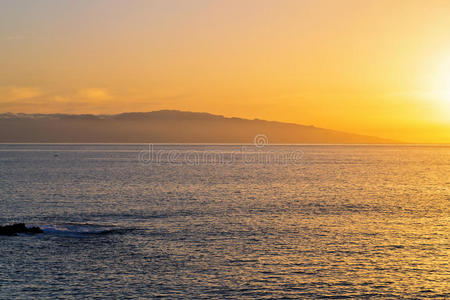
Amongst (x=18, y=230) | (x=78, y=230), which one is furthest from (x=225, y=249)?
(x=18, y=230)

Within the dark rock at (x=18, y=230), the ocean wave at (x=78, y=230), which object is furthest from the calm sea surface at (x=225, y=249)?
the dark rock at (x=18, y=230)

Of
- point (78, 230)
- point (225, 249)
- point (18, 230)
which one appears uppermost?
point (18, 230)

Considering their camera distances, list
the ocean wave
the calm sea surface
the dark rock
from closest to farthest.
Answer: the calm sea surface, the dark rock, the ocean wave

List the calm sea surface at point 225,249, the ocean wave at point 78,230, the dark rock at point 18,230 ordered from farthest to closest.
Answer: the ocean wave at point 78,230 < the dark rock at point 18,230 < the calm sea surface at point 225,249

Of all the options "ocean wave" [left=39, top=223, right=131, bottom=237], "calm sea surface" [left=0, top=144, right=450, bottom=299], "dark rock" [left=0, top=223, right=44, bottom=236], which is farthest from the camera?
"ocean wave" [left=39, top=223, right=131, bottom=237]

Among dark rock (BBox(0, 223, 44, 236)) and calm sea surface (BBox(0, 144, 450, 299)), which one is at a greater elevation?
dark rock (BBox(0, 223, 44, 236))

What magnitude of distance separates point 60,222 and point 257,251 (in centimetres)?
2721

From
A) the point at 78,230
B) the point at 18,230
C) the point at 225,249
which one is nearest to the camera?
the point at 225,249

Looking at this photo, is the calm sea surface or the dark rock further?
the dark rock

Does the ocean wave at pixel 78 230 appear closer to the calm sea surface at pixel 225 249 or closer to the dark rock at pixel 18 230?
the calm sea surface at pixel 225 249

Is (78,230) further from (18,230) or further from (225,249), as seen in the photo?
(225,249)

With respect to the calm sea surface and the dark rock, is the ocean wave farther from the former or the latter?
the dark rock

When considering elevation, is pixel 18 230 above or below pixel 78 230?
above

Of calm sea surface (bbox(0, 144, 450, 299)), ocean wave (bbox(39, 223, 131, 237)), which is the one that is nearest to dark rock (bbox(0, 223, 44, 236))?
ocean wave (bbox(39, 223, 131, 237))
